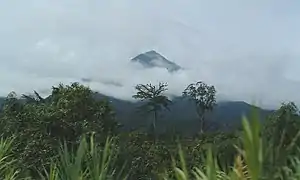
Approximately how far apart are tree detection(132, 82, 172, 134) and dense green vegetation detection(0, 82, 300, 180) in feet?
2.05

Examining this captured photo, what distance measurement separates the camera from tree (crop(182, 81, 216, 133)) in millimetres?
49438

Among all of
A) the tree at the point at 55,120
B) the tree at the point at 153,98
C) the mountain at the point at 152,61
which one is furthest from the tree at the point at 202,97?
the mountain at the point at 152,61

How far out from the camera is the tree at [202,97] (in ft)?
162

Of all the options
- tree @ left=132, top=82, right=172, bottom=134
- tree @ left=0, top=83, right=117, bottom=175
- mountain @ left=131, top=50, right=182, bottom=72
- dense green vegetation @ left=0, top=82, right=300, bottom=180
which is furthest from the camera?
mountain @ left=131, top=50, right=182, bottom=72

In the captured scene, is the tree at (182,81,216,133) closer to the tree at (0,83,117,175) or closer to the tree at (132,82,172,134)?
the tree at (132,82,172,134)

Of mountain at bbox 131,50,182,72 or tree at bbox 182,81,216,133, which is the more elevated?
mountain at bbox 131,50,182,72

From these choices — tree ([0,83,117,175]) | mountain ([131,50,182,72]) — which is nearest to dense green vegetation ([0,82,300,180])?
tree ([0,83,117,175])

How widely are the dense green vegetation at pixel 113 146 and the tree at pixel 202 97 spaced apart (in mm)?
10821

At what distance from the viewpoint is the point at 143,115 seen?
146 ft

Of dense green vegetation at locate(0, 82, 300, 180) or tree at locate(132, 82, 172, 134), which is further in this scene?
tree at locate(132, 82, 172, 134)

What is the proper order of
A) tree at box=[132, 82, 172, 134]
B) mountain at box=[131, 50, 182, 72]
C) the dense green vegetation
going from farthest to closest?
mountain at box=[131, 50, 182, 72]
tree at box=[132, 82, 172, 134]
the dense green vegetation

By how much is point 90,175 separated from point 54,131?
51.3ft

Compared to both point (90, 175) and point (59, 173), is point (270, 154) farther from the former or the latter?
point (59, 173)

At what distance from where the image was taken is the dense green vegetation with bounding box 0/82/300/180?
6.43 ft
